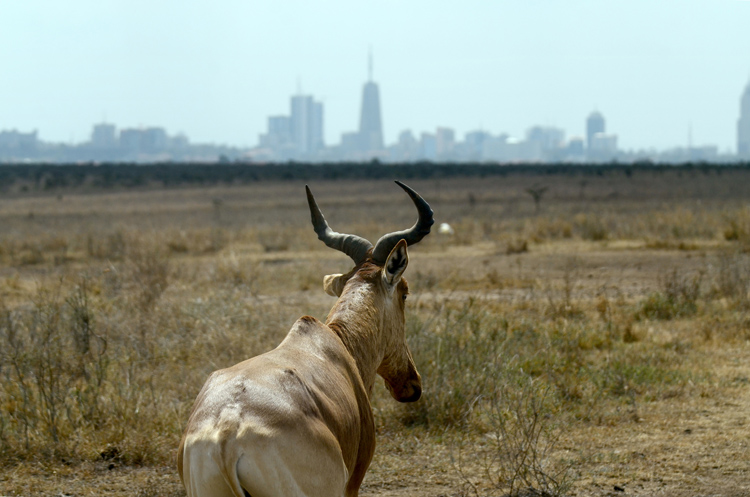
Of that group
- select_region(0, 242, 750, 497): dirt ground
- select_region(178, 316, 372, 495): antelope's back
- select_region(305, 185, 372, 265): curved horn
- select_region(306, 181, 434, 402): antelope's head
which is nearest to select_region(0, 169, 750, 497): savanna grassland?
select_region(0, 242, 750, 497): dirt ground

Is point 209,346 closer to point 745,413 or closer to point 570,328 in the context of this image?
point 570,328

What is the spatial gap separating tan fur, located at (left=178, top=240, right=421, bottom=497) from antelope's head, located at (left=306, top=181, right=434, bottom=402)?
0.01 meters

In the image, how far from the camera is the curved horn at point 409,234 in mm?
5102

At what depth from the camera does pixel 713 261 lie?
51.5ft

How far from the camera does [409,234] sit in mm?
5242

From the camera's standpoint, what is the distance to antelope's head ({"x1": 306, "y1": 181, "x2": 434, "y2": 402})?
4.77 metres

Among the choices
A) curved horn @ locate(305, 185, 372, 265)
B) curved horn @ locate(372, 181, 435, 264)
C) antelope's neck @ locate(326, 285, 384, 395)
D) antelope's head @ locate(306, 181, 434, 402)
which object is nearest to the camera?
antelope's neck @ locate(326, 285, 384, 395)

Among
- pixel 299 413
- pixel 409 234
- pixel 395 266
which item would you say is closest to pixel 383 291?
pixel 395 266

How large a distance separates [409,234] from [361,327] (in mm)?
840

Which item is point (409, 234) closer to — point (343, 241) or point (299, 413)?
point (343, 241)

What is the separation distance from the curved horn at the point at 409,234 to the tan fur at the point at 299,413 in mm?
224

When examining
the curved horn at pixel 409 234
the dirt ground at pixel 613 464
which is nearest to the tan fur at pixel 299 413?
the curved horn at pixel 409 234

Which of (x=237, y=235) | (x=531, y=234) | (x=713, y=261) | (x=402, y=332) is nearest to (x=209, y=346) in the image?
(x=402, y=332)

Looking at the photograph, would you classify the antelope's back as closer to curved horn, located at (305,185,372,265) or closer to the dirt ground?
curved horn, located at (305,185,372,265)
